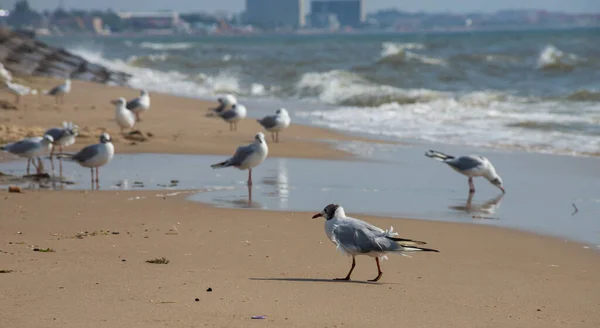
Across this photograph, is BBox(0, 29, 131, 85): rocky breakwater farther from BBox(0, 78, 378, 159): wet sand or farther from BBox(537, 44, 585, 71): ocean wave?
BBox(537, 44, 585, 71): ocean wave

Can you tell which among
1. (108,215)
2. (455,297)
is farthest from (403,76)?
(455,297)

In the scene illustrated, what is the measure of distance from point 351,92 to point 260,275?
20017 millimetres

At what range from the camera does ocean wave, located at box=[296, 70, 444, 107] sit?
23.8m

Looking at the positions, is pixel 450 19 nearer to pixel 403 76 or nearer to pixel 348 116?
pixel 403 76

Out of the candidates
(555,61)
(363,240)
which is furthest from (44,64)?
(363,240)

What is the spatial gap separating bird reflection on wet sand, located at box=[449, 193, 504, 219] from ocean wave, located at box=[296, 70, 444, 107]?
43.4ft

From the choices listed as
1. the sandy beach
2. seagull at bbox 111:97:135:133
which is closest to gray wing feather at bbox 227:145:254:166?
the sandy beach

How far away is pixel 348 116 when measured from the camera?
20359 millimetres

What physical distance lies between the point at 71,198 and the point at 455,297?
491 cm

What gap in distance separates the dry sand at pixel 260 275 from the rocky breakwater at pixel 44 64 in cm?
2064

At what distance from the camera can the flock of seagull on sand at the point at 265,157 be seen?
6.09 metres

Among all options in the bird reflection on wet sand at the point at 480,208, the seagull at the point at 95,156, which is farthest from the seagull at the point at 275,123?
the bird reflection on wet sand at the point at 480,208

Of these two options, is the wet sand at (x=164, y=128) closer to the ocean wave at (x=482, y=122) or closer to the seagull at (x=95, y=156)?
the ocean wave at (x=482, y=122)

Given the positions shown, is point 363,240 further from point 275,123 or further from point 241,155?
point 275,123
